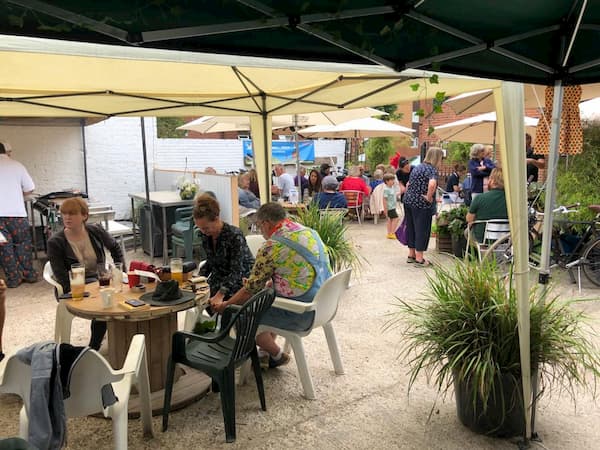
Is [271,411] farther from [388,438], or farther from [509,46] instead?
[509,46]

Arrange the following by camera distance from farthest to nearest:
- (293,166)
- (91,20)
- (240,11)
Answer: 1. (293,166)
2. (240,11)
3. (91,20)

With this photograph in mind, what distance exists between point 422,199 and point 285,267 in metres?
3.92

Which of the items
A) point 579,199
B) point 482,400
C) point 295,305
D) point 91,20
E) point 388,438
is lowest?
point 388,438

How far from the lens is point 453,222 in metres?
7.42

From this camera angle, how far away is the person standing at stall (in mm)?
5930

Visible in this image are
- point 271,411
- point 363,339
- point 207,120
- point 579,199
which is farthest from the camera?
point 207,120

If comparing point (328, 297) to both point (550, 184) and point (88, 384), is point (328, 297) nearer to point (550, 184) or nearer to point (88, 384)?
point (550, 184)

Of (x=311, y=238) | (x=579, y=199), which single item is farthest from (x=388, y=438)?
(x=579, y=199)

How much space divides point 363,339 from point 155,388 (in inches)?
74.0

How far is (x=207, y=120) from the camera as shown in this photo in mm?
9797

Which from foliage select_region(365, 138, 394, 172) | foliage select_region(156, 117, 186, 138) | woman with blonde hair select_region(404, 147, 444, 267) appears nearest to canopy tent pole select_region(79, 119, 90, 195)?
woman with blonde hair select_region(404, 147, 444, 267)

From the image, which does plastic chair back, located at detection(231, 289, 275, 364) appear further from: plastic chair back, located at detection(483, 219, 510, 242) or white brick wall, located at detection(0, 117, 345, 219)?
white brick wall, located at detection(0, 117, 345, 219)

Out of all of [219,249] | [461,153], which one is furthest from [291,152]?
[219,249]

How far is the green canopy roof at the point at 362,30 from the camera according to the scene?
179 cm
